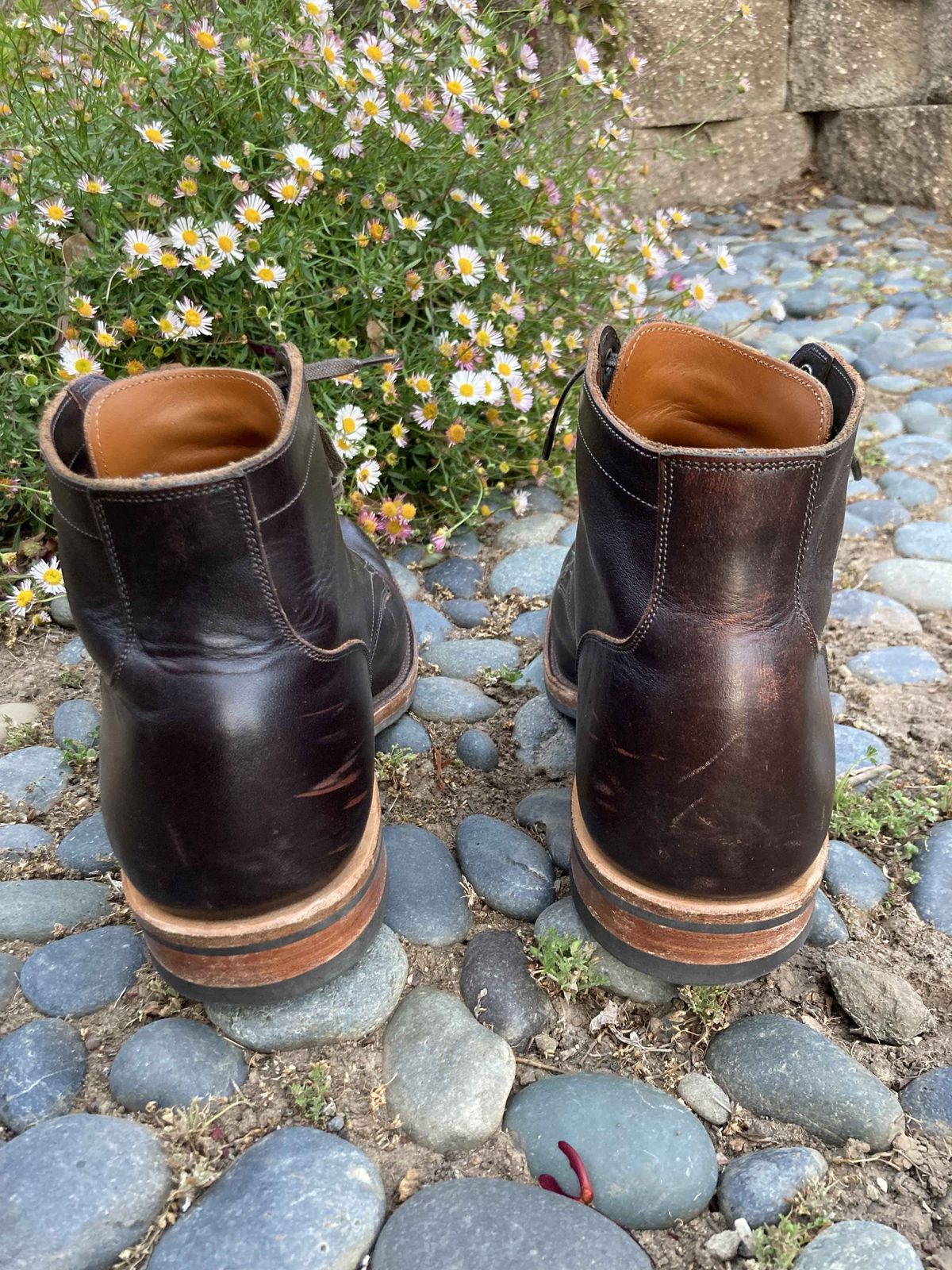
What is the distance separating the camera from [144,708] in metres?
1.34

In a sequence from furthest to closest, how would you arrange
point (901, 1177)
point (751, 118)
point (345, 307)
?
point (751, 118), point (345, 307), point (901, 1177)

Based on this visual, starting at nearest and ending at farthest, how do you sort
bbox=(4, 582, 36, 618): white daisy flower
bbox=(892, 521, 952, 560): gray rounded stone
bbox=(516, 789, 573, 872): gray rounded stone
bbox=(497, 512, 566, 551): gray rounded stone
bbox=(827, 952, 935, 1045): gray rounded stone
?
bbox=(827, 952, 935, 1045): gray rounded stone
bbox=(516, 789, 573, 872): gray rounded stone
bbox=(4, 582, 36, 618): white daisy flower
bbox=(892, 521, 952, 560): gray rounded stone
bbox=(497, 512, 566, 551): gray rounded stone

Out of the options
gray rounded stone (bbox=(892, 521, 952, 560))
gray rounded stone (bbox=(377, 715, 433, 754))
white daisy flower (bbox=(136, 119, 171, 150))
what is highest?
white daisy flower (bbox=(136, 119, 171, 150))

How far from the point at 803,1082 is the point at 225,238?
2119 mm

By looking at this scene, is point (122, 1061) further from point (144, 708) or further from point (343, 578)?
point (343, 578)

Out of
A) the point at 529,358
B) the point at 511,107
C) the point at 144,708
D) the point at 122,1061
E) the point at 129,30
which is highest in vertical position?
the point at 129,30

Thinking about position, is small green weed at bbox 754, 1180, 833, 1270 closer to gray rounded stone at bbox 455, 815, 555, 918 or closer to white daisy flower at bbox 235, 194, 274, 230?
gray rounded stone at bbox 455, 815, 555, 918

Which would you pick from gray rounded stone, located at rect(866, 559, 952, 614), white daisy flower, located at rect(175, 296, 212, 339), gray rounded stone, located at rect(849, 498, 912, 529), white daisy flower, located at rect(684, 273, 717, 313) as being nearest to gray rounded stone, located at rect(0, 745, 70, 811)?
white daisy flower, located at rect(175, 296, 212, 339)

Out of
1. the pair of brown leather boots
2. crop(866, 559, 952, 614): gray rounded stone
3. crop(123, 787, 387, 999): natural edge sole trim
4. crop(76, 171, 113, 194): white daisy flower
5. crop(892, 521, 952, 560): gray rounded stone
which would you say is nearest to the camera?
the pair of brown leather boots

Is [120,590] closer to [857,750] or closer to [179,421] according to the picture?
[179,421]

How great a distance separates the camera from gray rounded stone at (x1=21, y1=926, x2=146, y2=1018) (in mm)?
1545

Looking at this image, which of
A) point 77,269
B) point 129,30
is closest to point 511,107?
point 129,30

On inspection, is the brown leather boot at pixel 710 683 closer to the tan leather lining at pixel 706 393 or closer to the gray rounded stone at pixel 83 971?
the tan leather lining at pixel 706 393

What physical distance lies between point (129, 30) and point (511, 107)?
41.6 inches
